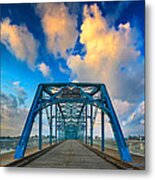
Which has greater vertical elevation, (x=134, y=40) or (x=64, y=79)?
(x=134, y=40)

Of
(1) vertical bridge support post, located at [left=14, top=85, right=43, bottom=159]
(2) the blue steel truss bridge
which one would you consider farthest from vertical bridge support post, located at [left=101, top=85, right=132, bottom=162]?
(1) vertical bridge support post, located at [left=14, top=85, right=43, bottom=159]

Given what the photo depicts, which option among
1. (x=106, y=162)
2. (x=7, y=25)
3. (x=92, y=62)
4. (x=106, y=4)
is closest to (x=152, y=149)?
(x=106, y=162)

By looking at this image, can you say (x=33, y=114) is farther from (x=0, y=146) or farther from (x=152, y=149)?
(x=152, y=149)

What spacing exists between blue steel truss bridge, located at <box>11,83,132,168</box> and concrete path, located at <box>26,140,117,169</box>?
70mm

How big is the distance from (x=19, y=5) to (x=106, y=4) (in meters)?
0.74

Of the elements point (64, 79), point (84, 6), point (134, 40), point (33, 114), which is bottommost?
point (33, 114)

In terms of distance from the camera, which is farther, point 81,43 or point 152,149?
point 81,43

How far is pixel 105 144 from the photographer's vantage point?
169 inches

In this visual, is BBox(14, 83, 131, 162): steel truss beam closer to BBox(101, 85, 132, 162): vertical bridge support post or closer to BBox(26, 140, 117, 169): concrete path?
BBox(101, 85, 132, 162): vertical bridge support post

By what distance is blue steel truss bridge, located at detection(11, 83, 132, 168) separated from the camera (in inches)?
170

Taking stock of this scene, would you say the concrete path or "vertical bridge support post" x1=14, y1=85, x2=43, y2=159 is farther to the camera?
"vertical bridge support post" x1=14, y1=85, x2=43, y2=159

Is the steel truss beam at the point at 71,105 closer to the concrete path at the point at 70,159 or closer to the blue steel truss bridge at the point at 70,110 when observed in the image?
the blue steel truss bridge at the point at 70,110

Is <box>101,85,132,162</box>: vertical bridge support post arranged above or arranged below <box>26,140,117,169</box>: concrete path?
above

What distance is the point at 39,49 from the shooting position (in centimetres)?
439
